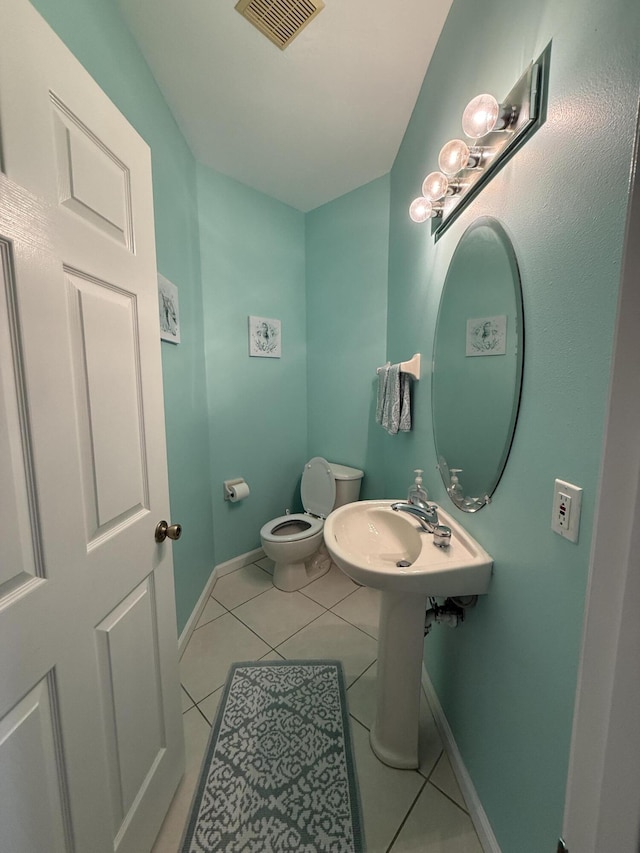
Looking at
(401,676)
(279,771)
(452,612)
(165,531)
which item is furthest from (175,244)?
(279,771)

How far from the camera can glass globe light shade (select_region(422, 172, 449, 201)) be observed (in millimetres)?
1100

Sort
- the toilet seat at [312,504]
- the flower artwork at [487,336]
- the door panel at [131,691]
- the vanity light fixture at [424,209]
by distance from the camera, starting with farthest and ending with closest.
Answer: the toilet seat at [312,504], the vanity light fixture at [424,209], the flower artwork at [487,336], the door panel at [131,691]

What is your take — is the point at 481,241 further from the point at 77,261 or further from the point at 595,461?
the point at 77,261

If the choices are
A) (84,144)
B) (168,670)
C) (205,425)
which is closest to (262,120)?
(84,144)

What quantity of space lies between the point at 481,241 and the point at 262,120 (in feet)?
4.64

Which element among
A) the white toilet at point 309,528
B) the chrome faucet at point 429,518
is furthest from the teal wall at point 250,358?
the chrome faucet at point 429,518

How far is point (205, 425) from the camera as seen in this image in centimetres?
198

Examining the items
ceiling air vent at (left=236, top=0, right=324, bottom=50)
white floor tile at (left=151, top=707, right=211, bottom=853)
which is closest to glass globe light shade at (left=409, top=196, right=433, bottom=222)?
ceiling air vent at (left=236, top=0, right=324, bottom=50)

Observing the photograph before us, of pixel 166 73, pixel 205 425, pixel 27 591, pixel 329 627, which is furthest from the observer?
pixel 205 425

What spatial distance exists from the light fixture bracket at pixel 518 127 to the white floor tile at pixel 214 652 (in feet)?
7.07

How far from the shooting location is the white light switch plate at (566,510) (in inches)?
23.5

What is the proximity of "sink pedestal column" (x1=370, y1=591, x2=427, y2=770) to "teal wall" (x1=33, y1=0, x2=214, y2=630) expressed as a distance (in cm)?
106

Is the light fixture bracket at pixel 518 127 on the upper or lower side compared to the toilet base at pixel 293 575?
upper

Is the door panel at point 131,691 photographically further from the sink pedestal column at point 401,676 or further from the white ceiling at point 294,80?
the white ceiling at point 294,80
